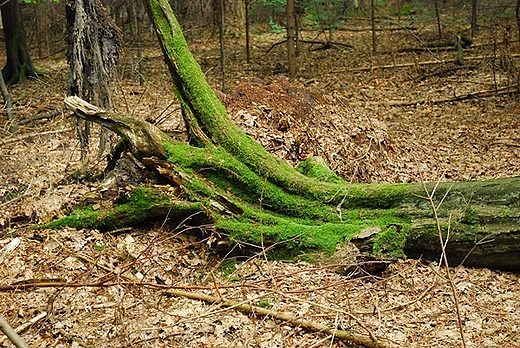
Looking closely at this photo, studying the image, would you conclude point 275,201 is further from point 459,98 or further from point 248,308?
point 459,98

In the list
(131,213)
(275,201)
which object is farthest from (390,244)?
(131,213)

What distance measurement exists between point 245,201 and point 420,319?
242cm

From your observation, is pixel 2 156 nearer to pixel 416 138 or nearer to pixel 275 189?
pixel 275 189

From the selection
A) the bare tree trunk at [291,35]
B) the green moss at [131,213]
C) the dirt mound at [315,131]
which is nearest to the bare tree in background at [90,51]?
the dirt mound at [315,131]

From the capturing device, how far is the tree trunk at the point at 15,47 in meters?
16.0

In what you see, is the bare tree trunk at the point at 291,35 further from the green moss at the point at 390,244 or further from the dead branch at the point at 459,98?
the green moss at the point at 390,244

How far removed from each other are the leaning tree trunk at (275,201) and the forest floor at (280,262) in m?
0.24

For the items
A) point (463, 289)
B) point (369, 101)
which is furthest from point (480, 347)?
point (369, 101)

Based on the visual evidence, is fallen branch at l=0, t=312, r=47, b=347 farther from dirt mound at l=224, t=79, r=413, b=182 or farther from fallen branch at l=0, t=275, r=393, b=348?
dirt mound at l=224, t=79, r=413, b=182

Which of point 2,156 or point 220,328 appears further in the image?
point 2,156

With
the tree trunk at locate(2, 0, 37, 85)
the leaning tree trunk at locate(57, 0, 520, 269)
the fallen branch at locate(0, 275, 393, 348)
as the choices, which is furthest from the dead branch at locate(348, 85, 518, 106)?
the tree trunk at locate(2, 0, 37, 85)

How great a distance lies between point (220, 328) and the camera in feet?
14.3

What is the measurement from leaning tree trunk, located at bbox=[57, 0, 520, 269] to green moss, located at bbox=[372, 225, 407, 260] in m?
0.01

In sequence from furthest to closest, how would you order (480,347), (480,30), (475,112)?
(480,30) < (475,112) < (480,347)
